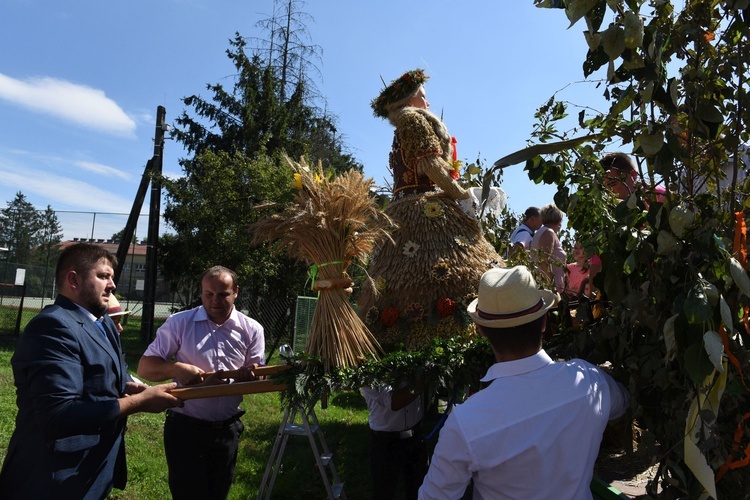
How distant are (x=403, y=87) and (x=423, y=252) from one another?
52.3 inches

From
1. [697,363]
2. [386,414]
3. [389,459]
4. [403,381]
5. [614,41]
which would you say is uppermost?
[614,41]

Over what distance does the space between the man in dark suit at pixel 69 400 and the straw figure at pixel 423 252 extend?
1282 mm

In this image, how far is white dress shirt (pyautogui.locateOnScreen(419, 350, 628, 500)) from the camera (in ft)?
5.33

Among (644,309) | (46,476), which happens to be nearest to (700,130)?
(644,309)

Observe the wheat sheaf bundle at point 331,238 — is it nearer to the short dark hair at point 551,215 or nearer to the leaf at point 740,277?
→ the leaf at point 740,277

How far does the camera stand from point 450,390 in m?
→ 2.79

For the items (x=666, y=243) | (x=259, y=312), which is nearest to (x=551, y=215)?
(x=666, y=243)

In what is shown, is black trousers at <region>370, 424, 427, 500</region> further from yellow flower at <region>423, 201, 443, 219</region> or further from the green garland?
yellow flower at <region>423, 201, 443, 219</region>

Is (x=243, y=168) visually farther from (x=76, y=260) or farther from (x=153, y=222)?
(x=76, y=260)

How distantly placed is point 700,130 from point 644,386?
776 millimetres

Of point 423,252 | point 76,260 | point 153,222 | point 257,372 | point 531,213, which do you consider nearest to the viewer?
point 76,260

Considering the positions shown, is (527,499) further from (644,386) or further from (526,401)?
(644,386)

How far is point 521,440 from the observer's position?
5.36 ft

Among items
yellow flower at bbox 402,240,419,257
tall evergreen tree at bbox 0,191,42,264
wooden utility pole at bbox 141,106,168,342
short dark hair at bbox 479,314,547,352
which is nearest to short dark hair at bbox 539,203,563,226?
yellow flower at bbox 402,240,419,257
